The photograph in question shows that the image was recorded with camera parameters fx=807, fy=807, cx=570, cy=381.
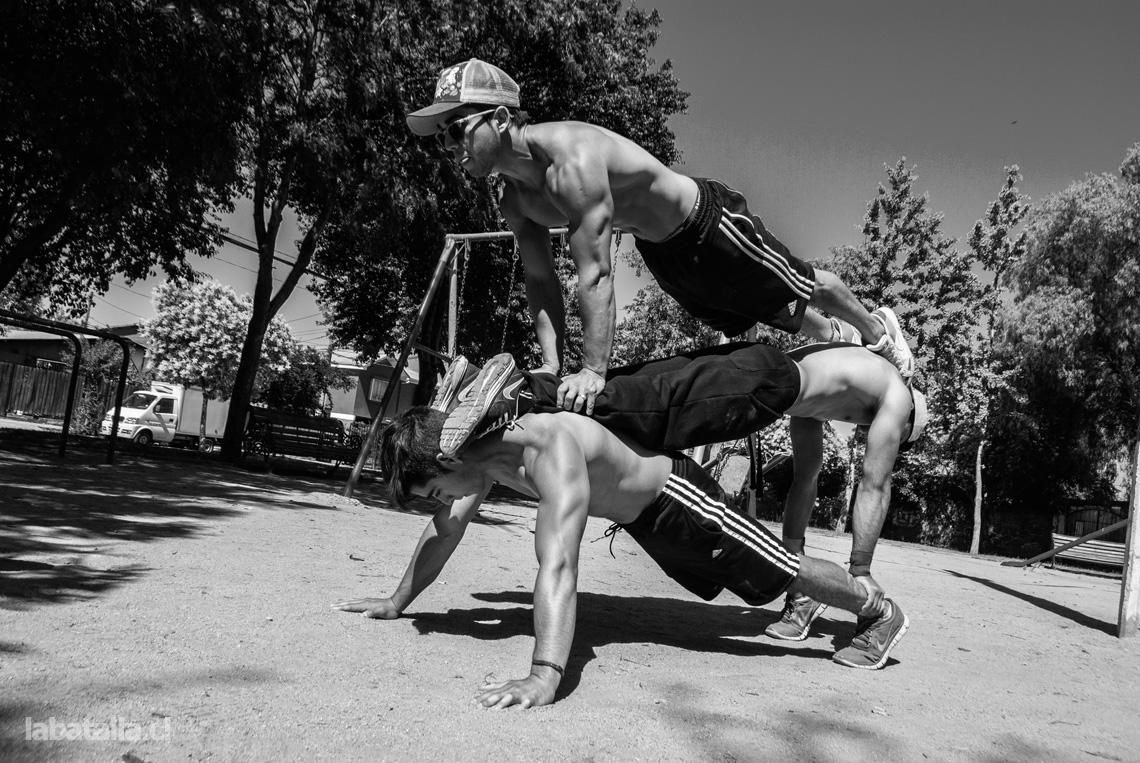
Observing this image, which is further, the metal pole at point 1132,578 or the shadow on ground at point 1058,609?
the shadow on ground at point 1058,609

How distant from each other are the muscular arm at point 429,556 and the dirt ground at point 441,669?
0.26 ft

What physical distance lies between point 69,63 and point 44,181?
362cm

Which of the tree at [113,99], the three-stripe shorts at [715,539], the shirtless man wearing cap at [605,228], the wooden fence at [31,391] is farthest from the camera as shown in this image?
the wooden fence at [31,391]

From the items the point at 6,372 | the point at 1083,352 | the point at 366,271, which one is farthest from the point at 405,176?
the point at 6,372

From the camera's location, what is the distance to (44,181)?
12070mm

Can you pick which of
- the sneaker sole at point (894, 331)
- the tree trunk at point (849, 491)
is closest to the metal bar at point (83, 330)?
the sneaker sole at point (894, 331)

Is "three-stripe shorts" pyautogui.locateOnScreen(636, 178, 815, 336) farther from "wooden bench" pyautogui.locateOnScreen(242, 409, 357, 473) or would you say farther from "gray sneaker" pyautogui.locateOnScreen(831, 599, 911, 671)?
"wooden bench" pyautogui.locateOnScreen(242, 409, 357, 473)

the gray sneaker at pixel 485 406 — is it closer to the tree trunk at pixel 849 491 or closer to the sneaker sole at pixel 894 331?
the sneaker sole at pixel 894 331

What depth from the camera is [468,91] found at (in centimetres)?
320

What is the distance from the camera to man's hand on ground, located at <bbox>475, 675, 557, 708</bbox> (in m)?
2.29

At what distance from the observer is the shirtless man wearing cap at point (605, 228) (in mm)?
3113

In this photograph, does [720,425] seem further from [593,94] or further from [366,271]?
[366,271]

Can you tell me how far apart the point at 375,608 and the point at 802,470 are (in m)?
2.18

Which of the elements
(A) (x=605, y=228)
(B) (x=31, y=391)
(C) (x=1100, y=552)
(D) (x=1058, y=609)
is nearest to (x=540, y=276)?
(A) (x=605, y=228)
